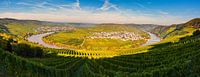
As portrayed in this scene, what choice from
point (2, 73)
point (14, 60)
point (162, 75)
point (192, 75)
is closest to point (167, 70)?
point (162, 75)

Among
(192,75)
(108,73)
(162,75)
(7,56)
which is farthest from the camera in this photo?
(7,56)

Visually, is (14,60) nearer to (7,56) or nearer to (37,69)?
(7,56)

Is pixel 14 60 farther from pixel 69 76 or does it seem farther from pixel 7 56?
pixel 69 76

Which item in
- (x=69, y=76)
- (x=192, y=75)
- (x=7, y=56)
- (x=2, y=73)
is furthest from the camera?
(x=7, y=56)

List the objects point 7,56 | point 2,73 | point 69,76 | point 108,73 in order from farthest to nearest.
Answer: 1. point 7,56
2. point 108,73
3. point 69,76
4. point 2,73

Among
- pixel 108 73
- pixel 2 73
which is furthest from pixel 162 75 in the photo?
pixel 2 73

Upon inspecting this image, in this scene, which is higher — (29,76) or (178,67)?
(178,67)

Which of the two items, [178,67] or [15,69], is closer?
[178,67]

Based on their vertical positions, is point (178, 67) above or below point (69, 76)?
above

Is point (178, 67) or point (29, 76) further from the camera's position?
point (29, 76)
